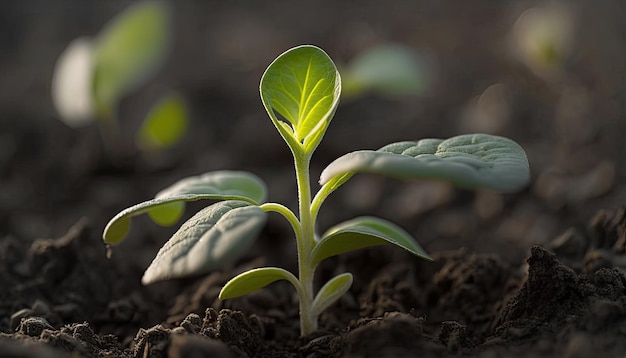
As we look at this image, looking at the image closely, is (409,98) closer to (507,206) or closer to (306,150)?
(507,206)

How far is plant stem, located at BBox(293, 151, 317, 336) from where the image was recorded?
171cm

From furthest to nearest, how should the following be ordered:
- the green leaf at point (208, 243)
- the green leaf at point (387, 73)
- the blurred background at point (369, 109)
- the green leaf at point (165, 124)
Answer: the green leaf at point (387, 73), the green leaf at point (165, 124), the blurred background at point (369, 109), the green leaf at point (208, 243)

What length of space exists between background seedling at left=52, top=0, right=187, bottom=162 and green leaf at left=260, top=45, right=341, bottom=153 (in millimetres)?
1795

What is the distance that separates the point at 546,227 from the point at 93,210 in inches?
73.9

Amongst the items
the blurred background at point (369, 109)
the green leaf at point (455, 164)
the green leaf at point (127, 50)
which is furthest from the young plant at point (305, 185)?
the green leaf at point (127, 50)

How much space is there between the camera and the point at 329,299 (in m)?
1.81

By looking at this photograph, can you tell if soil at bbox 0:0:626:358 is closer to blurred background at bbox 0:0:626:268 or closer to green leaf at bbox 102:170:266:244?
blurred background at bbox 0:0:626:268

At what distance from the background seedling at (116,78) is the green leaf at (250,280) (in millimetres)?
1828

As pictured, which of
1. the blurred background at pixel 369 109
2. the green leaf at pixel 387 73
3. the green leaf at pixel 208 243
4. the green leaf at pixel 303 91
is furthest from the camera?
the green leaf at pixel 387 73

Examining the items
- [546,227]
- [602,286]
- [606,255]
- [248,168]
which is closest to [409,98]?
[248,168]

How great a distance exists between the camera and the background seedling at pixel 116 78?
3.41 metres

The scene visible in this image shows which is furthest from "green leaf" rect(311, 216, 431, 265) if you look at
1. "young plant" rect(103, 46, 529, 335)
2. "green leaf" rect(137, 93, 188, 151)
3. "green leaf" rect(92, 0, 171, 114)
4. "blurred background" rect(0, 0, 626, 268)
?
"green leaf" rect(92, 0, 171, 114)

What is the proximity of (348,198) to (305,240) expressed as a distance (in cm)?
150

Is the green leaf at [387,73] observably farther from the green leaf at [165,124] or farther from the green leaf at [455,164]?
the green leaf at [455,164]
